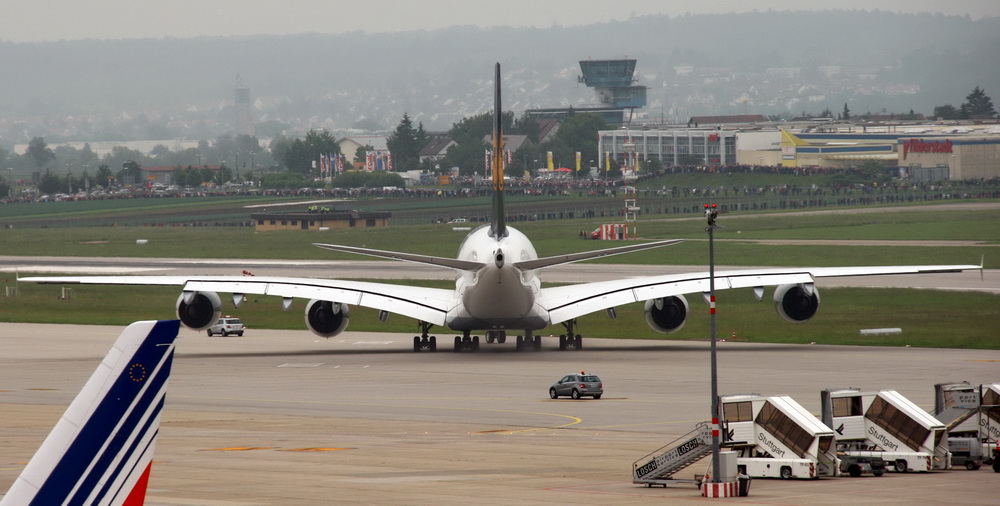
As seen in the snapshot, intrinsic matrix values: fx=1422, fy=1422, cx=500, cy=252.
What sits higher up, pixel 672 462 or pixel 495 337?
pixel 672 462

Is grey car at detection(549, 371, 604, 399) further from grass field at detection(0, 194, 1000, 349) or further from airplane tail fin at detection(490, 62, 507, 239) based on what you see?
grass field at detection(0, 194, 1000, 349)

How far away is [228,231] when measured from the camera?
162 meters

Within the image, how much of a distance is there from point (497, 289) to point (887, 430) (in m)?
24.8

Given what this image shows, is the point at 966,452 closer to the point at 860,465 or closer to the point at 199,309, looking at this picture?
the point at 860,465

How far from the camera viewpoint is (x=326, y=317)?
62250 mm

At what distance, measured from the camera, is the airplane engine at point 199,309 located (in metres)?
61.6

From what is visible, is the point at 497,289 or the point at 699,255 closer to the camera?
the point at 497,289

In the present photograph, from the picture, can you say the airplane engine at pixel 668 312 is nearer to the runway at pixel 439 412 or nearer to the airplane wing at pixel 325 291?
the runway at pixel 439 412

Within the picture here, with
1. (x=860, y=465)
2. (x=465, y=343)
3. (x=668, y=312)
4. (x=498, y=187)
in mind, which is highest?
(x=498, y=187)

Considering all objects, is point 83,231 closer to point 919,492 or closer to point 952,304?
point 952,304

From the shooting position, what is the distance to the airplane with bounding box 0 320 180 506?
585 inches

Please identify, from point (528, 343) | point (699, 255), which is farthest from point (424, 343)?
point (699, 255)

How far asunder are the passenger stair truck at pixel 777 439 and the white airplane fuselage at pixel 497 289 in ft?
77.7

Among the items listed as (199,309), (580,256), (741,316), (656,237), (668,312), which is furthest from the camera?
(656,237)
